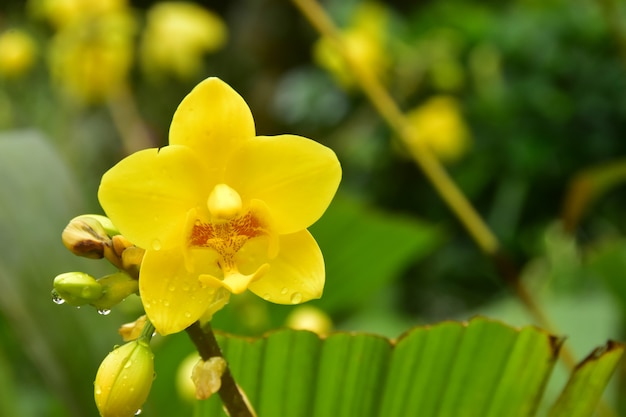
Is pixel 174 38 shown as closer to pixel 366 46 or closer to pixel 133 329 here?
pixel 366 46

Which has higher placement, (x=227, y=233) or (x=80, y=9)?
(x=80, y=9)

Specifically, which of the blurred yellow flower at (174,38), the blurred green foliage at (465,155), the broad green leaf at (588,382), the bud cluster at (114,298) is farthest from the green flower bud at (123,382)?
the blurred yellow flower at (174,38)

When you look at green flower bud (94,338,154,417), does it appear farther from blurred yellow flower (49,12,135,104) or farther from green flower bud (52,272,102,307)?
blurred yellow flower (49,12,135,104)

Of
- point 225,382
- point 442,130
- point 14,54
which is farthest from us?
point 442,130

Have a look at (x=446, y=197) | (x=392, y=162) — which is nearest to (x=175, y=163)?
(x=446, y=197)

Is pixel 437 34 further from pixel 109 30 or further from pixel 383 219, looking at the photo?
pixel 383 219

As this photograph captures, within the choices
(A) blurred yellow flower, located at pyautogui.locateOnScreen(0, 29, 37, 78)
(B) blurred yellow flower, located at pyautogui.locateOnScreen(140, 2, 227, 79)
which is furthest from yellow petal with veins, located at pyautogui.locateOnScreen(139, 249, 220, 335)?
(B) blurred yellow flower, located at pyautogui.locateOnScreen(140, 2, 227, 79)

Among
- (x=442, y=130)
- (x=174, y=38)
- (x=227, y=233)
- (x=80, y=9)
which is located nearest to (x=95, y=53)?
(x=80, y=9)
